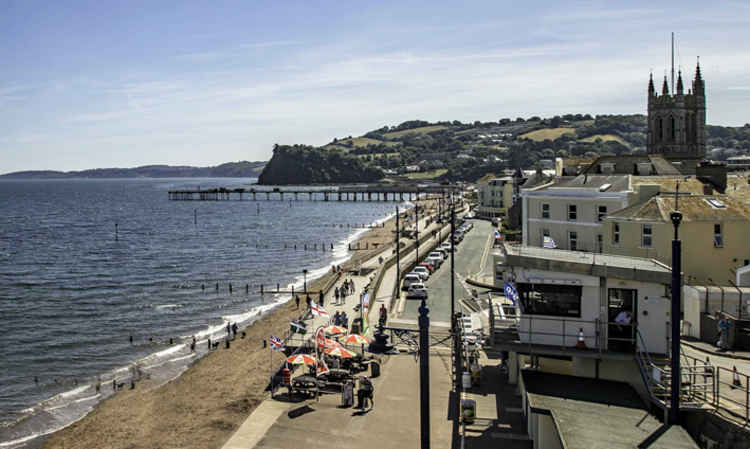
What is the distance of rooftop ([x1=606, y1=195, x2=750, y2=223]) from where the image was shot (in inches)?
1099

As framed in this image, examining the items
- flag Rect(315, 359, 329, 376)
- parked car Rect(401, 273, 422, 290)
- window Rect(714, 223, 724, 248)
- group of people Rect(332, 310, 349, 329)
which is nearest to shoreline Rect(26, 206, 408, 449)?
flag Rect(315, 359, 329, 376)

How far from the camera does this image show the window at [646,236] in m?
29.5

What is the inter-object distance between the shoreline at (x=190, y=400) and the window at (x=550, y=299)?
13858mm

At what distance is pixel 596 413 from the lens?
14445 mm

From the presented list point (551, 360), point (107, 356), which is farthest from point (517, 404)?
point (107, 356)

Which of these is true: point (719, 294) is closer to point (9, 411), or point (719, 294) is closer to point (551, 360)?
point (551, 360)

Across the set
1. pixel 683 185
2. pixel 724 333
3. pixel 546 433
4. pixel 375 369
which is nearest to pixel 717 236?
pixel 683 185

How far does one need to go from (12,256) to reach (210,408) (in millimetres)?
70637

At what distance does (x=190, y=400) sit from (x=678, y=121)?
80.9 m

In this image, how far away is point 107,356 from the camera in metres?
38.8

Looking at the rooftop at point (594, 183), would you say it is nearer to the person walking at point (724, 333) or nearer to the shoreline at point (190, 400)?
the person walking at point (724, 333)

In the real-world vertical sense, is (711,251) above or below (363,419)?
above

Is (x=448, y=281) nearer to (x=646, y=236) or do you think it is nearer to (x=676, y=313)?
(x=646, y=236)

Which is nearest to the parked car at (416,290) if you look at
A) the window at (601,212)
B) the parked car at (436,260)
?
the window at (601,212)
